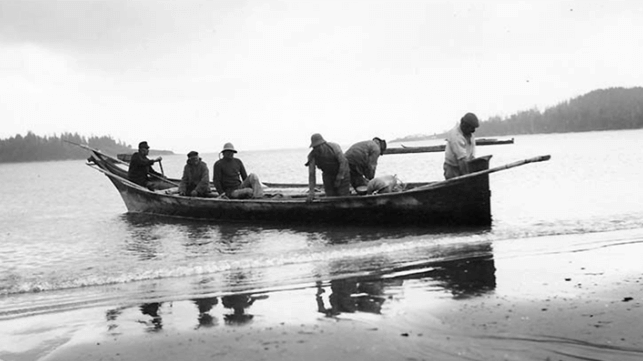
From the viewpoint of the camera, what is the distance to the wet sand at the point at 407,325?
374 centimetres

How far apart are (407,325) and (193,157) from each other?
10.3m

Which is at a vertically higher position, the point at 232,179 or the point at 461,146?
the point at 461,146

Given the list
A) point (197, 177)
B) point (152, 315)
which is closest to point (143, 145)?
point (197, 177)

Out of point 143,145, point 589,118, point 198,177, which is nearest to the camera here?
point 198,177

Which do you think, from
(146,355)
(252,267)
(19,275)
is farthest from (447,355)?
(19,275)

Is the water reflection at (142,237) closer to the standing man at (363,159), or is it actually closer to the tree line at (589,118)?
the standing man at (363,159)

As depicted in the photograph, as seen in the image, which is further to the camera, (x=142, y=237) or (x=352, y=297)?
(x=142, y=237)

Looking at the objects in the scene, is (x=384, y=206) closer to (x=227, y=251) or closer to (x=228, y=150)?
(x=227, y=251)

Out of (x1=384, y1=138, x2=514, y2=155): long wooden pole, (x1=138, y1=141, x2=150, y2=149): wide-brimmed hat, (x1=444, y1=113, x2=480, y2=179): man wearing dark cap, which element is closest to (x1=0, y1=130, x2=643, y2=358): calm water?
(x1=444, y1=113, x2=480, y2=179): man wearing dark cap

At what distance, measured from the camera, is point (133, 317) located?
17.6 ft

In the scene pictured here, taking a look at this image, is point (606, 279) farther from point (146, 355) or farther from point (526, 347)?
point (146, 355)

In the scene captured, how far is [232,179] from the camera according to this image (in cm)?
1361

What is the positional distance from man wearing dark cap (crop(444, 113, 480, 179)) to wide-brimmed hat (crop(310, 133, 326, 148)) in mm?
2462

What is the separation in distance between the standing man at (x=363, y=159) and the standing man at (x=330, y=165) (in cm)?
42
